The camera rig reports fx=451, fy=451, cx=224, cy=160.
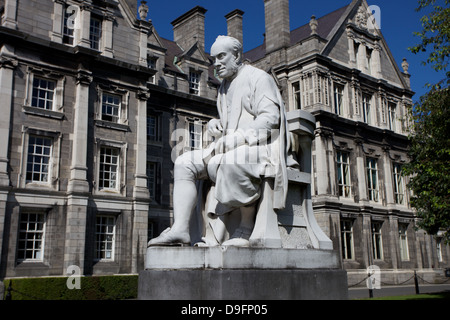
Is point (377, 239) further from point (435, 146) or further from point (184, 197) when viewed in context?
point (184, 197)

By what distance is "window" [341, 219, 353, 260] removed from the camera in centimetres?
3055

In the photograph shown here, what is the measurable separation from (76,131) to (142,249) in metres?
7.04

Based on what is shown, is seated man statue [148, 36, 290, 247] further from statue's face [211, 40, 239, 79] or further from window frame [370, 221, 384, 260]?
window frame [370, 221, 384, 260]

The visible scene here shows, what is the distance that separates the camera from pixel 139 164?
81.9 feet

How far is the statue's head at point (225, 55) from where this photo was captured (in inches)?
229

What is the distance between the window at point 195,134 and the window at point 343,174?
9.99m

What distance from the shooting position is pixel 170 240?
198 inches

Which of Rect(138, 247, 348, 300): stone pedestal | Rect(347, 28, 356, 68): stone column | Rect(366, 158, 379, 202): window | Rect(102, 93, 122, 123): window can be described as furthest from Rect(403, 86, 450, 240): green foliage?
Rect(347, 28, 356, 68): stone column

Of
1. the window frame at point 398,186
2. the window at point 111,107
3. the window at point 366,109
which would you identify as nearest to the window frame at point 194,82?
the window at point 111,107

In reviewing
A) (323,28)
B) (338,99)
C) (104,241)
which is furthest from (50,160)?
(323,28)

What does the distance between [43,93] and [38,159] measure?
3.39m

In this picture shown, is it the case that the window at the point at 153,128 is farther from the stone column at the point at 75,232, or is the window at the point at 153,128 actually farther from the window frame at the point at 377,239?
the window frame at the point at 377,239

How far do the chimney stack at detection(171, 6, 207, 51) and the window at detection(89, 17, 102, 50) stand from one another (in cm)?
1070
